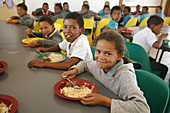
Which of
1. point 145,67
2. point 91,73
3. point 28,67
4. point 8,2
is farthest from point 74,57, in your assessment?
point 8,2

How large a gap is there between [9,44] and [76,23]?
2.83ft

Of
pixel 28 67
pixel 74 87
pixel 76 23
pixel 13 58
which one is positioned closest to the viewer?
pixel 74 87

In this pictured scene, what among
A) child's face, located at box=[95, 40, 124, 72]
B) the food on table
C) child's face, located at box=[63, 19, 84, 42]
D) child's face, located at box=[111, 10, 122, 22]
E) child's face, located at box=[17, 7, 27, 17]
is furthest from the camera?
child's face, located at box=[17, 7, 27, 17]

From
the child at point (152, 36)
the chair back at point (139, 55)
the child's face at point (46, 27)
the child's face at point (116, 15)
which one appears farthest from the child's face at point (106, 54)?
the child's face at point (116, 15)

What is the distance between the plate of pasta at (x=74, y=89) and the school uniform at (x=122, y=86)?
115 millimetres

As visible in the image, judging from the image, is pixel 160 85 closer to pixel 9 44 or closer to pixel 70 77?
pixel 70 77

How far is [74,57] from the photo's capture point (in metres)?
1.27

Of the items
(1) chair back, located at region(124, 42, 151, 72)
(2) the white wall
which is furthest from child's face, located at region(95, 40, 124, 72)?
(2) the white wall

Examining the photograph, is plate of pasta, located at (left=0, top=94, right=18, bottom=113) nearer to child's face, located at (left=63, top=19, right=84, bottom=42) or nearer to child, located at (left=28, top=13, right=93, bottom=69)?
child, located at (left=28, top=13, right=93, bottom=69)

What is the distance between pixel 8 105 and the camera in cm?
66

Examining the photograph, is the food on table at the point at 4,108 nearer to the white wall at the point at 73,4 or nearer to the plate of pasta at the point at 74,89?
the plate of pasta at the point at 74,89

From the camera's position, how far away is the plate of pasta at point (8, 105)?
0.61 m

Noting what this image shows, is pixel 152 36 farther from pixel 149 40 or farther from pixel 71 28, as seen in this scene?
pixel 71 28

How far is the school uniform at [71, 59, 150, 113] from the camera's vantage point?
67 centimetres
